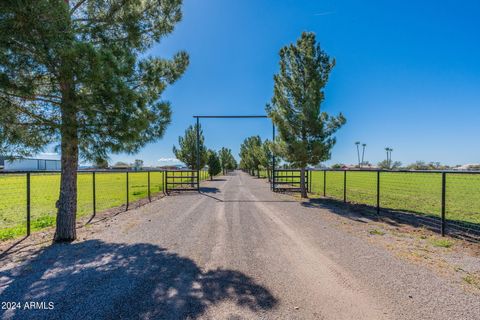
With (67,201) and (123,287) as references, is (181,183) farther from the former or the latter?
(123,287)

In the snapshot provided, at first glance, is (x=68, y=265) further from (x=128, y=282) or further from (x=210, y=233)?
(x=210, y=233)

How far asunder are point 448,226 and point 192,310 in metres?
7.23

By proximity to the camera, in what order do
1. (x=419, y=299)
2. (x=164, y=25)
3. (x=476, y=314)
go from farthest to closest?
1. (x=164, y=25)
2. (x=419, y=299)
3. (x=476, y=314)

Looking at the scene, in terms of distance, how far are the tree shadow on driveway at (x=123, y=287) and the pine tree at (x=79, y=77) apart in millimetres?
1756

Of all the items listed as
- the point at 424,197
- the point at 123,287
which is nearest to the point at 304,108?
the point at 424,197

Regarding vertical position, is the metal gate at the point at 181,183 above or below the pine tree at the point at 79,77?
below

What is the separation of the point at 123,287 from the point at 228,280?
1.41 metres

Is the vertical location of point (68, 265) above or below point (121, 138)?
below

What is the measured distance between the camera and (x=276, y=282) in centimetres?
324

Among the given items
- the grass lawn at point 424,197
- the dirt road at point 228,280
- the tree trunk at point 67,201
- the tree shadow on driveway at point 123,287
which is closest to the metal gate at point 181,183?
the grass lawn at point 424,197

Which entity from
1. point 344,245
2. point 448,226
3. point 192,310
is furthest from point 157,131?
point 448,226

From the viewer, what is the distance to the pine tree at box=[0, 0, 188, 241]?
3.65 meters

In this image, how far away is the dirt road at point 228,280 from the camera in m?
2.61

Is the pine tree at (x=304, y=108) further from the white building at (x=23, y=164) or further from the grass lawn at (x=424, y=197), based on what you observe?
the white building at (x=23, y=164)
